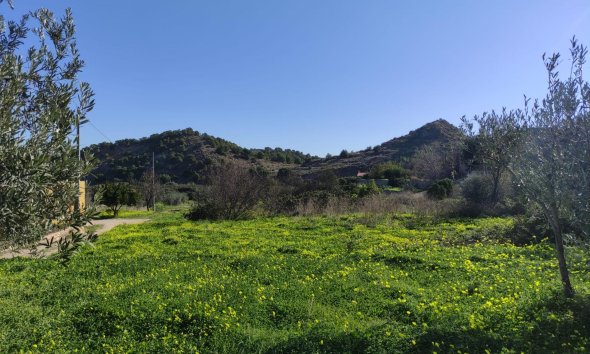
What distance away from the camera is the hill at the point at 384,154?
2372 inches

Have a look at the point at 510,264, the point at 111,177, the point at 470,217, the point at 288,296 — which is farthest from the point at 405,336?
the point at 111,177

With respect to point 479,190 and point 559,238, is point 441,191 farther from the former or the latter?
point 559,238

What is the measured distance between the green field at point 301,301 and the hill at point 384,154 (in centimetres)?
4822

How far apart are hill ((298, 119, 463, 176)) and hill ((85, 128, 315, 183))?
6.84 m

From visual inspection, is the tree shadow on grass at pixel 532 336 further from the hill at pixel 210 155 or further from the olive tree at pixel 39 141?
the hill at pixel 210 155

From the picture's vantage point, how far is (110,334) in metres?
5.61

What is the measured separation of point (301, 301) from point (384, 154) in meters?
61.8

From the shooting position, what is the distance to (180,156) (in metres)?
62.9

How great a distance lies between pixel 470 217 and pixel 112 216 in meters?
23.0

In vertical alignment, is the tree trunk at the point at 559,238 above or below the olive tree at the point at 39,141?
below

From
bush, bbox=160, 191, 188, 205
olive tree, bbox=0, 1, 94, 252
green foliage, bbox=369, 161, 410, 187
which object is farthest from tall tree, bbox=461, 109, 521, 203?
bush, bbox=160, 191, 188, 205

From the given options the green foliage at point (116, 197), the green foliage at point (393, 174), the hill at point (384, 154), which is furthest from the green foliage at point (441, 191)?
the hill at point (384, 154)

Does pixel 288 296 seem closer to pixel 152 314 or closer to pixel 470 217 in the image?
pixel 152 314

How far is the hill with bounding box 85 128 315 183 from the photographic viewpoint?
56.1 m
